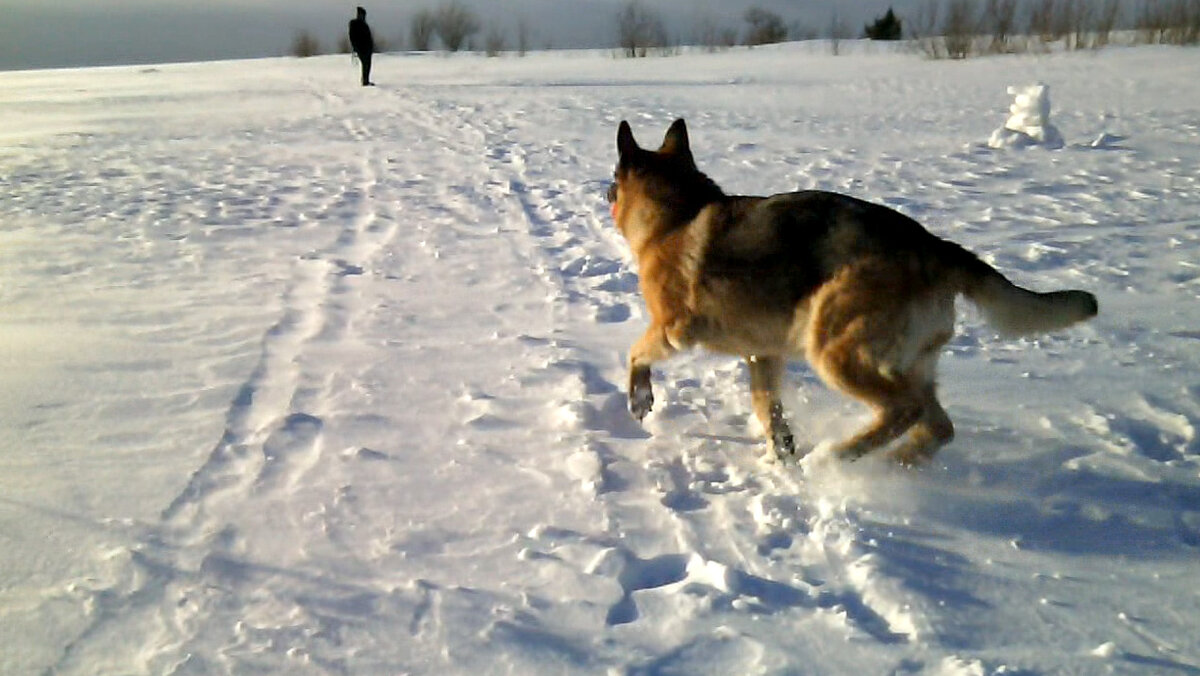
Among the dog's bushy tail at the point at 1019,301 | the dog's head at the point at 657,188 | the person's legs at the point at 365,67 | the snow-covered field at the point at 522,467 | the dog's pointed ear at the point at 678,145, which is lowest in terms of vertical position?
the snow-covered field at the point at 522,467

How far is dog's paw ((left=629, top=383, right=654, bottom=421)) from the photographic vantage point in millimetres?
4066

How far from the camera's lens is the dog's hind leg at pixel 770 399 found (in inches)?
147

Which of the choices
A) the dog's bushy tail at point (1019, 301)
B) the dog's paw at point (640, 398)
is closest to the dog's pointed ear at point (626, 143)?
the dog's paw at point (640, 398)

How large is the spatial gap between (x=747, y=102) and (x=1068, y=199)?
1067 centimetres

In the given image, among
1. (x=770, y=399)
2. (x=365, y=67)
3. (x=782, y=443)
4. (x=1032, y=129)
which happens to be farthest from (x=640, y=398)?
(x=365, y=67)

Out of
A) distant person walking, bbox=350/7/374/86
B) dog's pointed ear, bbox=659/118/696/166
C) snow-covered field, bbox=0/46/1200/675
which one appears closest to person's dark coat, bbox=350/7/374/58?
distant person walking, bbox=350/7/374/86

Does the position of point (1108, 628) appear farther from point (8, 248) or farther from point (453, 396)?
point (8, 248)

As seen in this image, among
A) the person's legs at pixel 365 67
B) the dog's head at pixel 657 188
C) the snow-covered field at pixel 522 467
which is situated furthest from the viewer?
the person's legs at pixel 365 67

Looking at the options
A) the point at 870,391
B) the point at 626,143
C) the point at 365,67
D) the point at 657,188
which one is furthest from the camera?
the point at 365,67

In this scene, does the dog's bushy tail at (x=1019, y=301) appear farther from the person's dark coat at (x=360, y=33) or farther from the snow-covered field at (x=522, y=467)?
the person's dark coat at (x=360, y=33)

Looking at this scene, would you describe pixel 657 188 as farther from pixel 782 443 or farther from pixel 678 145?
pixel 782 443

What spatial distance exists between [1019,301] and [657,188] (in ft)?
5.80

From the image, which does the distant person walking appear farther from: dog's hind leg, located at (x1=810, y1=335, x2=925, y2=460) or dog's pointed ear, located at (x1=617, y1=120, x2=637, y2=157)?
dog's hind leg, located at (x1=810, y1=335, x2=925, y2=460)

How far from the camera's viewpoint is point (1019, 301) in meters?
3.36
